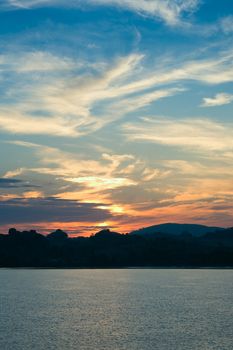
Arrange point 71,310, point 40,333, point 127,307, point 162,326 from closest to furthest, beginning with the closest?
point 40,333, point 162,326, point 71,310, point 127,307

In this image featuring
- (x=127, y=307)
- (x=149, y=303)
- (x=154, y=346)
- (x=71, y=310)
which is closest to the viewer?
(x=154, y=346)

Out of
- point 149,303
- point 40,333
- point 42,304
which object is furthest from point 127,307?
point 40,333

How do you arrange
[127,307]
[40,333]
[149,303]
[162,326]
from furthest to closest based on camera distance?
[149,303] → [127,307] → [162,326] → [40,333]

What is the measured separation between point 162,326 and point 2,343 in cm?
4203

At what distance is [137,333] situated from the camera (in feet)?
391

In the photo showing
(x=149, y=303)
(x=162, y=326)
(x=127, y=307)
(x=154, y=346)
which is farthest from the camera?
(x=149, y=303)

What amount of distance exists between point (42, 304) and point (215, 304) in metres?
62.3

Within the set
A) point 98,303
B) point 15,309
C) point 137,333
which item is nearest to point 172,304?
point 98,303

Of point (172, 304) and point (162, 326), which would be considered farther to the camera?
point (172, 304)

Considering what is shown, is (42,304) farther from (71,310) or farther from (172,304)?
(172,304)

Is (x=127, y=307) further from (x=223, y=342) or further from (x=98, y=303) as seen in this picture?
(x=223, y=342)

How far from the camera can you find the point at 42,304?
187 meters

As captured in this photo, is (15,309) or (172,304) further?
(172,304)

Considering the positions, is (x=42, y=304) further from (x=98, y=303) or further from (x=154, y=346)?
(x=154, y=346)
